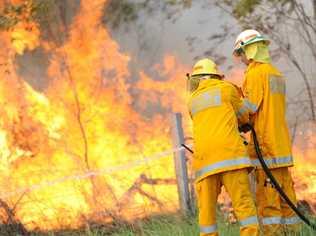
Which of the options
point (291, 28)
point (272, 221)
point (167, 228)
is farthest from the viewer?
point (291, 28)

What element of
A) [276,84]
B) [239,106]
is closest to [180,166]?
[276,84]

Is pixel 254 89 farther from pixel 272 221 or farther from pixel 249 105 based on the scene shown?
pixel 272 221

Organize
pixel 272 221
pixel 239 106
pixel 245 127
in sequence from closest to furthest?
pixel 239 106 → pixel 272 221 → pixel 245 127

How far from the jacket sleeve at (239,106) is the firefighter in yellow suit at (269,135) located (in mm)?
21

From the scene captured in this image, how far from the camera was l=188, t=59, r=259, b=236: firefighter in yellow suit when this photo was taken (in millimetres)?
5113

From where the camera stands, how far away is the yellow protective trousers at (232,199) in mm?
5020

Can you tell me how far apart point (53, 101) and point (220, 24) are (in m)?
3.03

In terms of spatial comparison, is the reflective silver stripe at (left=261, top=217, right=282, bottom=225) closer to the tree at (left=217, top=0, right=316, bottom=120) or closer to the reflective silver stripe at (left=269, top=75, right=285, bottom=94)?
the reflective silver stripe at (left=269, top=75, right=285, bottom=94)

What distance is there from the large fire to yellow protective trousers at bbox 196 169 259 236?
8.44 feet

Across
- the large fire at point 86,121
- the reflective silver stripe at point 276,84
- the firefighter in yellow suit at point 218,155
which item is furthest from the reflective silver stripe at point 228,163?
the large fire at point 86,121

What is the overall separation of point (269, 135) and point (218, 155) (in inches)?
29.8

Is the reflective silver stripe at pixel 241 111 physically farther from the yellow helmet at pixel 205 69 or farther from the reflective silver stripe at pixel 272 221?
the reflective silver stripe at pixel 272 221

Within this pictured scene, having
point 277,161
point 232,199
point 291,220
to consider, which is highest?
point 277,161

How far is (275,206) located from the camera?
18.4 ft
